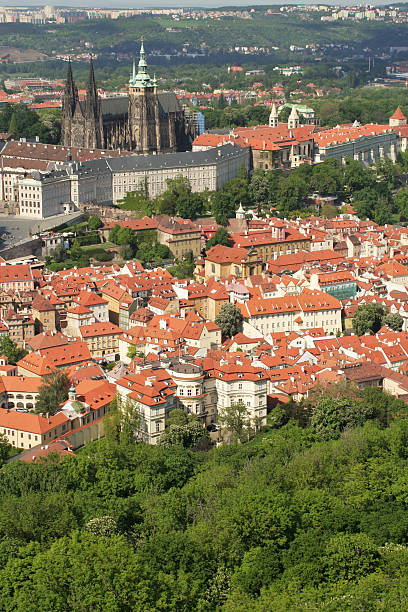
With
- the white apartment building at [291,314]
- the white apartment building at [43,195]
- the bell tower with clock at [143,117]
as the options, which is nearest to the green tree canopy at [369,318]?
the white apartment building at [291,314]

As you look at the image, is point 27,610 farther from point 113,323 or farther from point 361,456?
point 113,323

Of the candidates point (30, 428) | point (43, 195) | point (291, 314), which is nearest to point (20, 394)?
point (30, 428)

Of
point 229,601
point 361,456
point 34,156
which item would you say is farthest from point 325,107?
point 229,601

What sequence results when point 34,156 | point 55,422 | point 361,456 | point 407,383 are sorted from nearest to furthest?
point 361,456 → point 55,422 → point 407,383 → point 34,156

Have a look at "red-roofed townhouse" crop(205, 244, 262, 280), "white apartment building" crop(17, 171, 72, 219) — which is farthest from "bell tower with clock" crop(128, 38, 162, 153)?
"red-roofed townhouse" crop(205, 244, 262, 280)

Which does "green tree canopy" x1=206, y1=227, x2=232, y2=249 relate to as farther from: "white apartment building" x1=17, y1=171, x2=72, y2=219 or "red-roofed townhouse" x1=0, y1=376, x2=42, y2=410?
"red-roofed townhouse" x1=0, y1=376, x2=42, y2=410

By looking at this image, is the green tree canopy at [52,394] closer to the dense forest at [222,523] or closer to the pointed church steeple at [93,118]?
the dense forest at [222,523]

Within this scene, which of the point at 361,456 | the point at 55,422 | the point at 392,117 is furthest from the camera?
the point at 392,117
